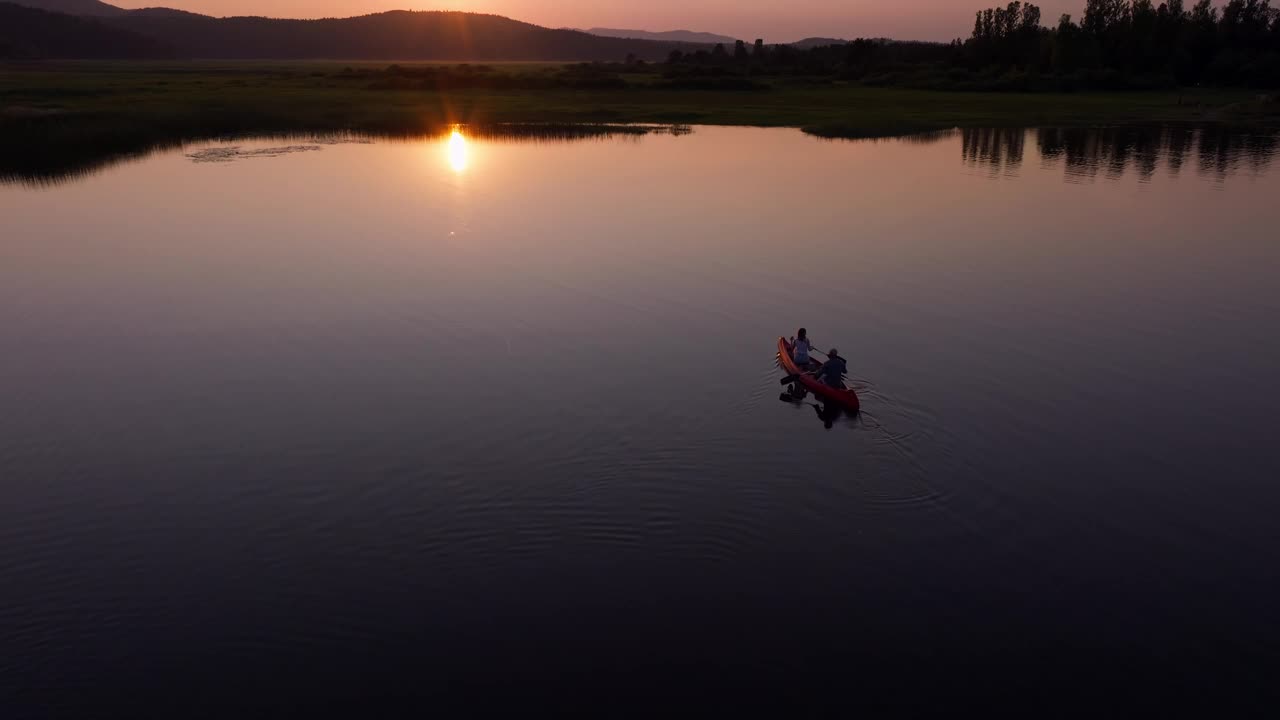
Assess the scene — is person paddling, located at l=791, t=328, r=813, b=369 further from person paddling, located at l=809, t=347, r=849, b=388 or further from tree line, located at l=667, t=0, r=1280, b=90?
tree line, located at l=667, t=0, r=1280, b=90

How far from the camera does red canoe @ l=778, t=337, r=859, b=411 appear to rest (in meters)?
24.3

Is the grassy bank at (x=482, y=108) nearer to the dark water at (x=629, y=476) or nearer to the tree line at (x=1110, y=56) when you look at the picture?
the tree line at (x=1110, y=56)

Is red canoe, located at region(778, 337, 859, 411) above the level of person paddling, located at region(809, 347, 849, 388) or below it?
below

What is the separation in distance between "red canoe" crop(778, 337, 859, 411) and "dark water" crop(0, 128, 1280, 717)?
79 centimetres

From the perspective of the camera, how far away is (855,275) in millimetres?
38875

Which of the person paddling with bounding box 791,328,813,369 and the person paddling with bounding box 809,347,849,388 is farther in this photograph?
the person paddling with bounding box 791,328,813,369

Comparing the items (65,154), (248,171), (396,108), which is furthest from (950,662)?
(396,108)

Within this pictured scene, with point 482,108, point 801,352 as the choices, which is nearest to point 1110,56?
point 482,108

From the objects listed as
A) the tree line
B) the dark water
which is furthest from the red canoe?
the tree line

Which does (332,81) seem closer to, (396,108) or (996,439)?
(396,108)

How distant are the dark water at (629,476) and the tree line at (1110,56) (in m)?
103

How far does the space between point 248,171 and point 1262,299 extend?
6371 cm

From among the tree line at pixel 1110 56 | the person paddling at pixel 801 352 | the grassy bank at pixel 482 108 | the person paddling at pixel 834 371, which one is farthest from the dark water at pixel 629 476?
the tree line at pixel 1110 56

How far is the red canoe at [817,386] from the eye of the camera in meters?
24.3
